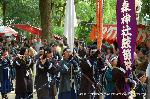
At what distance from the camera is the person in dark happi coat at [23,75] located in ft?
46.5

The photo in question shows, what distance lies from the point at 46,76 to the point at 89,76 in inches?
48.5

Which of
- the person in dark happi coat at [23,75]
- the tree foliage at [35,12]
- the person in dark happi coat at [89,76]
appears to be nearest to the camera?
the person in dark happi coat at [89,76]

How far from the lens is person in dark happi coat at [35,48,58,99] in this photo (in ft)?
43.9

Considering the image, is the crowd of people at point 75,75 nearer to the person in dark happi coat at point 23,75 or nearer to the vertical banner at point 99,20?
the person in dark happi coat at point 23,75

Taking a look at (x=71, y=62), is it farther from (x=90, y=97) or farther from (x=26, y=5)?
(x=26, y=5)

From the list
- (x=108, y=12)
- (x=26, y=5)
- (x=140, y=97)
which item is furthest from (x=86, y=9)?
(x=140, y=97)

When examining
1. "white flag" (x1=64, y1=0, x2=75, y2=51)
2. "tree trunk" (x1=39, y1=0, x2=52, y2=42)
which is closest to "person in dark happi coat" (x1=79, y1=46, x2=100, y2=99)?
"white flag" (x1=64, y1=0, x2=75, y2=51)

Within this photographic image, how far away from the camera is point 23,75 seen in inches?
572

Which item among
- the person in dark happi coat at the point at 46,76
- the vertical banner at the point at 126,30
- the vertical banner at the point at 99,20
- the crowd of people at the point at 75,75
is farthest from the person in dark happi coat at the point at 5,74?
the vertical banner at the point at 126,30

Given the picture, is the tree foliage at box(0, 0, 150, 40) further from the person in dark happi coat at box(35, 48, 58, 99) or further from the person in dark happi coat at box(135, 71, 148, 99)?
the person in dark happi coat at box(135, 71, 148, 99)

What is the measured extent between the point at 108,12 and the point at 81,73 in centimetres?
3380

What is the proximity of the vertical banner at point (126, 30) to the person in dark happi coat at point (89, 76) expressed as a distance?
1.94 meters

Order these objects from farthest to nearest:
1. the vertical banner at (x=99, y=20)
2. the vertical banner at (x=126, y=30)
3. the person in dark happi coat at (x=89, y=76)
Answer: the vertical banner at (x=99, y=20) < the person in dark happi coat at (x=89, y=76) < the vertical banner at (x=126, y=30)

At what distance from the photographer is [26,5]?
43.9 m
